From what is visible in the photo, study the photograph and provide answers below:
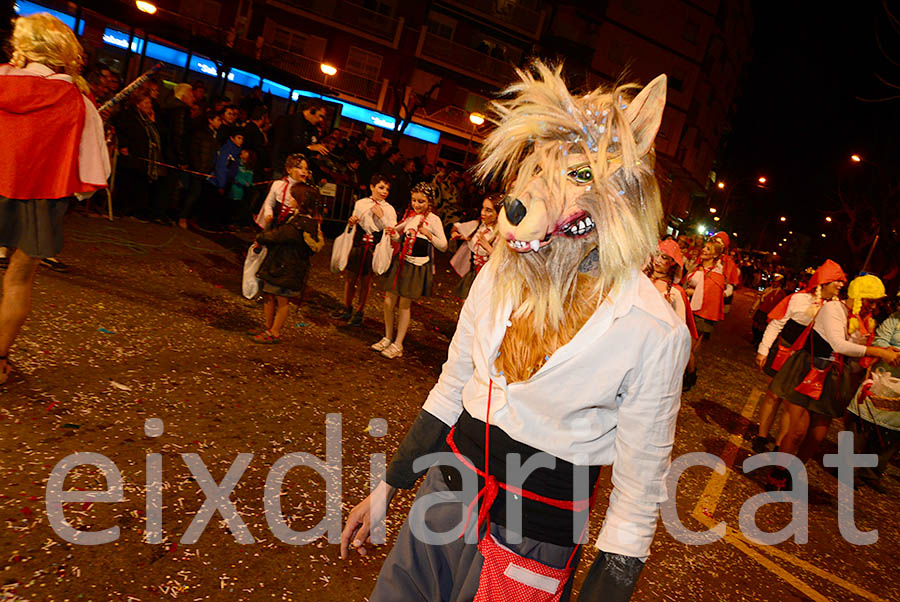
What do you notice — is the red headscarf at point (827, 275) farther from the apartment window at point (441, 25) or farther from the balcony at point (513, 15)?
the balcony at point (513, 15)

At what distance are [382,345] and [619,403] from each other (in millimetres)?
5326

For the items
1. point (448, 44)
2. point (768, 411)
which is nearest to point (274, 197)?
point (768, 411)

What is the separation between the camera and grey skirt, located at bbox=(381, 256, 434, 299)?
650 centimetres

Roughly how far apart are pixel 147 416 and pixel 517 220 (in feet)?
11.2

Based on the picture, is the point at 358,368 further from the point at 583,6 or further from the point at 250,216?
the point at 583,6

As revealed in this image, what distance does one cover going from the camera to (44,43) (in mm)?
3477

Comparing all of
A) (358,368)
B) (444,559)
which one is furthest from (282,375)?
(444,559)

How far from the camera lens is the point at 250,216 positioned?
1143 centimetres

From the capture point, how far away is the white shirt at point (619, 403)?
4.45 feet

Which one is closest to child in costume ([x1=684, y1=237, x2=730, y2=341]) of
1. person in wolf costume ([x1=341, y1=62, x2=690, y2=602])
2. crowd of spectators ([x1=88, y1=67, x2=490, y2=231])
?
crowd of spectators ([x1=88, y1=67, x2=490, y2=231])

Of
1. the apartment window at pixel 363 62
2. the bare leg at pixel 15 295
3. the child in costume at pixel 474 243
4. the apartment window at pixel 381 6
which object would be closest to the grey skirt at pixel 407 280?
the child in costume at pixel 474 243

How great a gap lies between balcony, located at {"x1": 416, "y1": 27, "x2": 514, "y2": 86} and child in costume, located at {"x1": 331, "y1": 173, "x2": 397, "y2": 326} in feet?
87.5

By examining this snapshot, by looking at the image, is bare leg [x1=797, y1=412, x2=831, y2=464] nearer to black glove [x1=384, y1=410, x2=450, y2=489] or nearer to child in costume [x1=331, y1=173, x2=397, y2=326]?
child in costume [x1=331, y1=173, x2=397, y2=326]

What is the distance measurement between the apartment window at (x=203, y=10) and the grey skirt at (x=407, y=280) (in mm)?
26191
